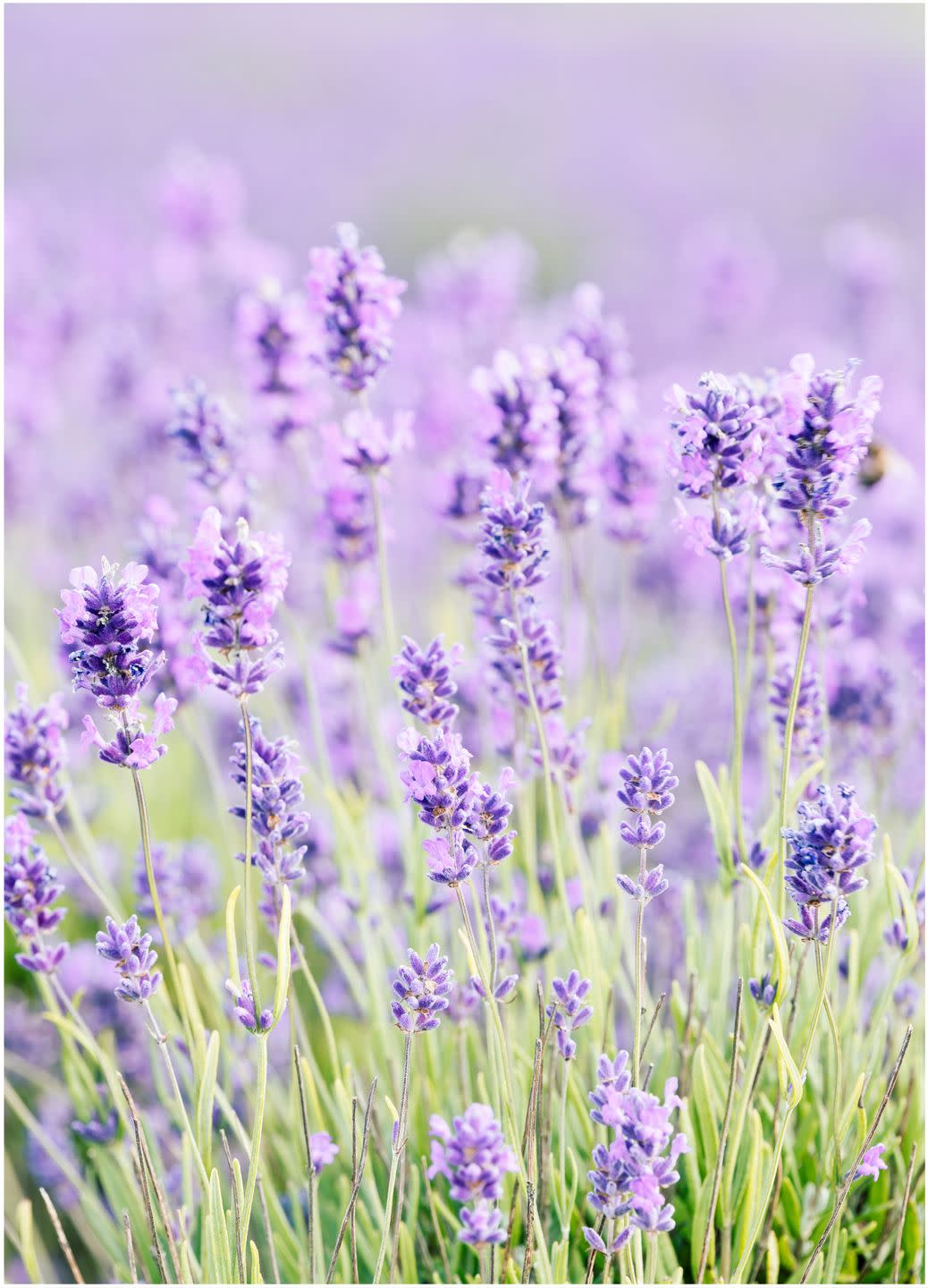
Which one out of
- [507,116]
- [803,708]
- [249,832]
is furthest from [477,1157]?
[507,116]

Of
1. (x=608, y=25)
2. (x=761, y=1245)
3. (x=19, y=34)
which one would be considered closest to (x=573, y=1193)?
Answer: (x=761, y=1245)

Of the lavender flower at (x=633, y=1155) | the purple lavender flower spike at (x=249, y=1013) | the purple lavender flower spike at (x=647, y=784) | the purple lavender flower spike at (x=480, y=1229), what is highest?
the purple lavender flower spike at (x=647, y=784)

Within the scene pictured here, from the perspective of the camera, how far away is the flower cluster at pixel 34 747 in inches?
49.4

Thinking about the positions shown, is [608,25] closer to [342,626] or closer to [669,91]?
[669,91]

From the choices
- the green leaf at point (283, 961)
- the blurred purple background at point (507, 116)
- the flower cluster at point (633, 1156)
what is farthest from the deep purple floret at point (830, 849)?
the blurred purple background at point (507, 116)

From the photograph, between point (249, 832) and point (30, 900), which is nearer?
point (249, 832)

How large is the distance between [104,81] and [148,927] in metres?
12.7

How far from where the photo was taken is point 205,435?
5.15ft

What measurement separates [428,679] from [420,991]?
1.03 ft

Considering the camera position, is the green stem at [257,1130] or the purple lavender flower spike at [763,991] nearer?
the green stem at [257,1130]

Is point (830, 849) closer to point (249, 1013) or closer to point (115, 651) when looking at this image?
point (249, 1013)

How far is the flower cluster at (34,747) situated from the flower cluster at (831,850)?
2.80ft

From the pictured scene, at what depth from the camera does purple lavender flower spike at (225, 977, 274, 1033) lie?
104 centimetres

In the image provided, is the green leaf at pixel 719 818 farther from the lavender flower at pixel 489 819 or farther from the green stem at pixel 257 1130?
the green stem at pixel 257 1130
